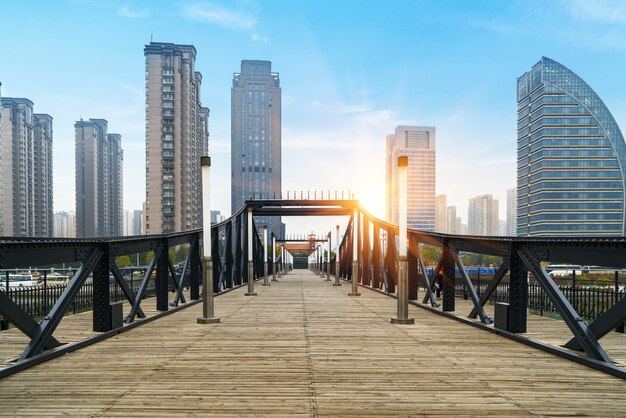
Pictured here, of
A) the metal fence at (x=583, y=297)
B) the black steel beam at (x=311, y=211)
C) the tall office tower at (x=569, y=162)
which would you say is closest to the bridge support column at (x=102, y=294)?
the metal fence at (x=583, y=297)

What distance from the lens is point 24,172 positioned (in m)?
Answer: 120

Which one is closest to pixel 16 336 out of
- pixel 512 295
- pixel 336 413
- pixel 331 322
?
pixel 331 322

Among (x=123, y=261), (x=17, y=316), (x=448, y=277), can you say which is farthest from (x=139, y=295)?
(x=123, y=261)

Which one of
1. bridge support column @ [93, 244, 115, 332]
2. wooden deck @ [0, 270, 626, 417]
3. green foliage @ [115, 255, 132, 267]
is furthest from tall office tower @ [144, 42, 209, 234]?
wooden deck @ [0, 270, 626, 417]

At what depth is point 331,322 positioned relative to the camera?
997 cm

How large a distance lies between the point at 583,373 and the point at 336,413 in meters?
3.67

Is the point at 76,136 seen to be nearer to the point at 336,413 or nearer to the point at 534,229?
the point at 534,229

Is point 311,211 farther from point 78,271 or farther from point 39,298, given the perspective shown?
point 78,271

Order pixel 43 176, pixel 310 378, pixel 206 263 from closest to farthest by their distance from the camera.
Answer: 1. pixel 310 378
2. pixel 206 263
3. pixel 43 176

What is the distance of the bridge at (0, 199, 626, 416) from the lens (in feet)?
15.0

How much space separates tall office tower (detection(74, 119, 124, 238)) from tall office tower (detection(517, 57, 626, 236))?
5192 inches

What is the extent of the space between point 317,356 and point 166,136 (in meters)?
99.5

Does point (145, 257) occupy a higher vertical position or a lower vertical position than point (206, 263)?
lower

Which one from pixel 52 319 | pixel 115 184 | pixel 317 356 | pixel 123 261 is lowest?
pixel 123 261
